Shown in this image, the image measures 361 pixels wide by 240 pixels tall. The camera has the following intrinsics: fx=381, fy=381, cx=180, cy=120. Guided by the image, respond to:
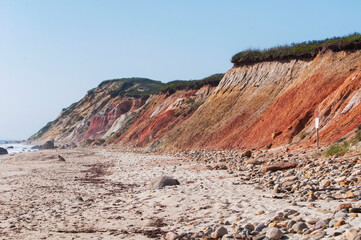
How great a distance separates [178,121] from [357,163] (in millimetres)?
31795

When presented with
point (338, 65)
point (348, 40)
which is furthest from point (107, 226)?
point (348, 40)

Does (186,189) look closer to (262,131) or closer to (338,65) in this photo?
(262,131)

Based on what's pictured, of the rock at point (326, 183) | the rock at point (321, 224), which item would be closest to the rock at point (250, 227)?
the rock at point (321, 224)

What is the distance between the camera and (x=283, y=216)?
22.7ft

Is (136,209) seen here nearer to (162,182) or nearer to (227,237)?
(162,182)

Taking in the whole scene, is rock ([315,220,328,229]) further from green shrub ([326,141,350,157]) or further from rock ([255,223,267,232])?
green shrub ([326,141,350,157])

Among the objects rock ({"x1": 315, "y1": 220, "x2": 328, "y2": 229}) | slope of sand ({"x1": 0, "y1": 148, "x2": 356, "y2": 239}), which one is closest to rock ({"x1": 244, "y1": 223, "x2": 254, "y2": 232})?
slope of sand ({"x1": 0, "y1": 148, "x2": 356, "y2": 239})

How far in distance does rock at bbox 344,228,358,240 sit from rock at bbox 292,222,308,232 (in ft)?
2.80

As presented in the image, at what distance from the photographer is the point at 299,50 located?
1239 inches

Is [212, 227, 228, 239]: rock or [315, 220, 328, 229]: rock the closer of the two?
[315, 220, 328, 229]: rock

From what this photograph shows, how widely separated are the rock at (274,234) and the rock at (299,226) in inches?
11.9

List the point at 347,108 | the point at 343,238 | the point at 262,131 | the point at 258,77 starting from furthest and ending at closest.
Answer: the point at 258,77
the point at 262,131
the point at 347,108
the point at 343,238

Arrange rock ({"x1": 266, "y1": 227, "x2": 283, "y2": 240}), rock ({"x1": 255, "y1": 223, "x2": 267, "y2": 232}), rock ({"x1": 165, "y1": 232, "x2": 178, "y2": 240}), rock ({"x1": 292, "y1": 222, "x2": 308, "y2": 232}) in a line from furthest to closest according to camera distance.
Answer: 1. rock ({"x1": 165, "y1": 232, "x2": 178, "y2": 240})
2. rock ({"x1": 255, "y1": 223, "x2": 267, "y2": 232})
3. rock ({"x1": 292, "y1": 222, "x2": 308, "y2": 232})
4. rock ({"x1": 266, "y1": 227, "x2": 283, "y2": 240})

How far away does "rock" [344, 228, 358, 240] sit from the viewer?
5.22 meters
